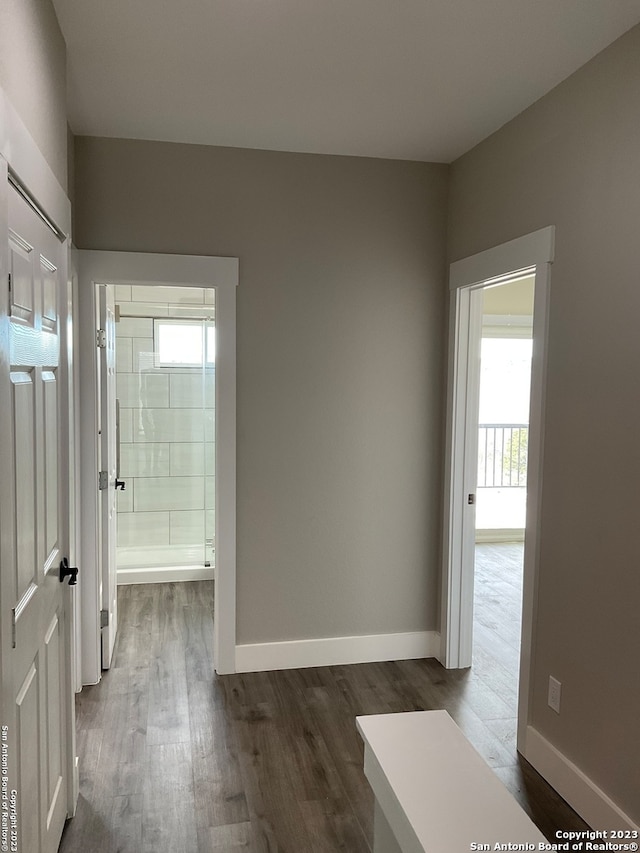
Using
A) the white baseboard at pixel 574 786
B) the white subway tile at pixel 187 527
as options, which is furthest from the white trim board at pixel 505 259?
the white subway tile at pixel 187 527

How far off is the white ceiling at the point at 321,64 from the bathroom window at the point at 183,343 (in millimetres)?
2063

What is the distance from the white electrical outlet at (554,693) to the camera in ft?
8.32

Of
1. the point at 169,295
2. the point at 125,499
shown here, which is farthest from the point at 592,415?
the point at 125,499

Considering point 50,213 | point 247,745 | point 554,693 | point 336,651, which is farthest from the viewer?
point 336,651

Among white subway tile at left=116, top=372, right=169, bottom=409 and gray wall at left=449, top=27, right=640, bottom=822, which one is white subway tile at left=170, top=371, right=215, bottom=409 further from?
gray wall at left=449, top=27, right=640, bottom=822

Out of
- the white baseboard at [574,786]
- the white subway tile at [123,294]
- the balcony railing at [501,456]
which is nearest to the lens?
the white baseboard at [574,786]

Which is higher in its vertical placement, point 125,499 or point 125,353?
point 125,353

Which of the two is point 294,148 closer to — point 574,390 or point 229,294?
point 229,294

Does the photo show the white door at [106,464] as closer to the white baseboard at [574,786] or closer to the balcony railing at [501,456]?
the white baseboard at [574,786]

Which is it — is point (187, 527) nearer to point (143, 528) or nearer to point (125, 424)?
point (143, 528)

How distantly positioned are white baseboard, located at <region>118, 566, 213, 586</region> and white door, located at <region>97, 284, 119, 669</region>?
139cm

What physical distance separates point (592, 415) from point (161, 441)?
3585 millimetres

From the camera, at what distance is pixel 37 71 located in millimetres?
1808

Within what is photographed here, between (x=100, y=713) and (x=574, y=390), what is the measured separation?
8.06 ft
